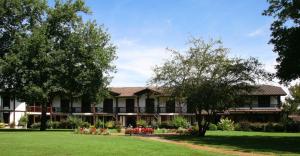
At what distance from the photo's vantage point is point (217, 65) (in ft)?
123

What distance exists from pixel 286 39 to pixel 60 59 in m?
22.6

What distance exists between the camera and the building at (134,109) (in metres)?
65.1

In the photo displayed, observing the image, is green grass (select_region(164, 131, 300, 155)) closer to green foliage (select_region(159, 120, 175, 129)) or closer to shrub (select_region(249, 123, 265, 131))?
shrub (select_region(249, 123, 265, 131))

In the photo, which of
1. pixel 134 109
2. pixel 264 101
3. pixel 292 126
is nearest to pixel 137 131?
pixel 292 126

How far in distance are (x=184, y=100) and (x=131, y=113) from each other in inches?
1141

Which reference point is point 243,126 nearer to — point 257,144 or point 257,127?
point 257,127

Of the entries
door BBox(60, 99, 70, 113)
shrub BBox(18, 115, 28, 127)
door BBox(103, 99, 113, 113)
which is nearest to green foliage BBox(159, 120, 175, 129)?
door BBox(103, 99, 113, 113)

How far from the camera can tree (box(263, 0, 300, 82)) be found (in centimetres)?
3080

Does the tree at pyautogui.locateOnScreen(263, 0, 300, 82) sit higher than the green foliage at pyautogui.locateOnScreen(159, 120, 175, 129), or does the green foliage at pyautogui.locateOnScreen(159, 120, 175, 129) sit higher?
the tree at pyautogui.locateOnScreen(263, 0, 300, 82)

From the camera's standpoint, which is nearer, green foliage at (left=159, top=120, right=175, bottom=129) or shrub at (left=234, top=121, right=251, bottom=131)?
shrub at (left=234, top=121, right=251, bottom=131)

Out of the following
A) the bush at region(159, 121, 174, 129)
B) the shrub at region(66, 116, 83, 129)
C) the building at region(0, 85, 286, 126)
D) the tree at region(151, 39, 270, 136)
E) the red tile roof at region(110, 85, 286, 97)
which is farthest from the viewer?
the building at region(0, 85, 286, 126)

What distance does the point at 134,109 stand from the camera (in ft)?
225

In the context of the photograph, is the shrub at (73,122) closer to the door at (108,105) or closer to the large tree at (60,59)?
the large tree at (60,59)

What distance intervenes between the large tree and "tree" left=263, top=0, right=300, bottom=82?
19.3m
